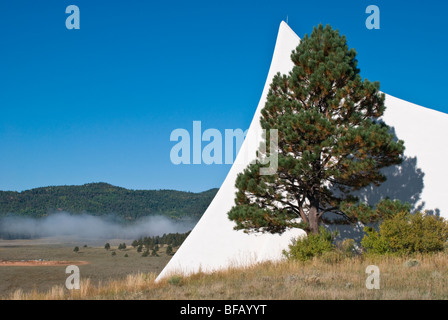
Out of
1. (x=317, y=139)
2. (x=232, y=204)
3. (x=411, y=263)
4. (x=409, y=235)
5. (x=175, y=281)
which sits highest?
(x=317, y=139)

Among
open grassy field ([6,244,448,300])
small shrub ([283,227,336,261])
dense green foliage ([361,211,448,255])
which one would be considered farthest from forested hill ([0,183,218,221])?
open grassy field ([6,244,448,300])

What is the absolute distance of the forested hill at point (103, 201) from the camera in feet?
153

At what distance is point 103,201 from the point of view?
163 feet

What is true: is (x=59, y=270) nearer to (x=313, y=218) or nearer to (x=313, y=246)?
(x=313, y=218)

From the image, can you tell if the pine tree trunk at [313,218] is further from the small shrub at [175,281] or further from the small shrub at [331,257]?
the small shrub at [175,281]

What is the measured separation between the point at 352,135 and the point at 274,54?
7.52 meters

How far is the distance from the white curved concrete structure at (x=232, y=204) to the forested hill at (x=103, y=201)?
29107 mm

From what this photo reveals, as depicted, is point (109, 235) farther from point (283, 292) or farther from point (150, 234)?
point (283, 292)

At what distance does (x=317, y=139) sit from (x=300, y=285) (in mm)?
4284

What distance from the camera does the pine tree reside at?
9727 mm

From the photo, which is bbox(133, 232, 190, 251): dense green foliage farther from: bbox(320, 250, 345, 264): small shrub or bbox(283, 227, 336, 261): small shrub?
bbox(320, 250, 345, 264): small shrub

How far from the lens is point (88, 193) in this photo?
51.1m

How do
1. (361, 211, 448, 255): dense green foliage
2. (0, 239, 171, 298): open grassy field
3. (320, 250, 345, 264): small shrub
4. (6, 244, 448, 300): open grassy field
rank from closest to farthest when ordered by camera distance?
(6, 244, 448, 300): open grassy field
(320, 250, 345, 264): small shrub
(361, 211, 448, 255): dense green foliage
(0, 239, 171, 298): open grassy field

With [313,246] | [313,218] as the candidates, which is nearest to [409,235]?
[313,246]
